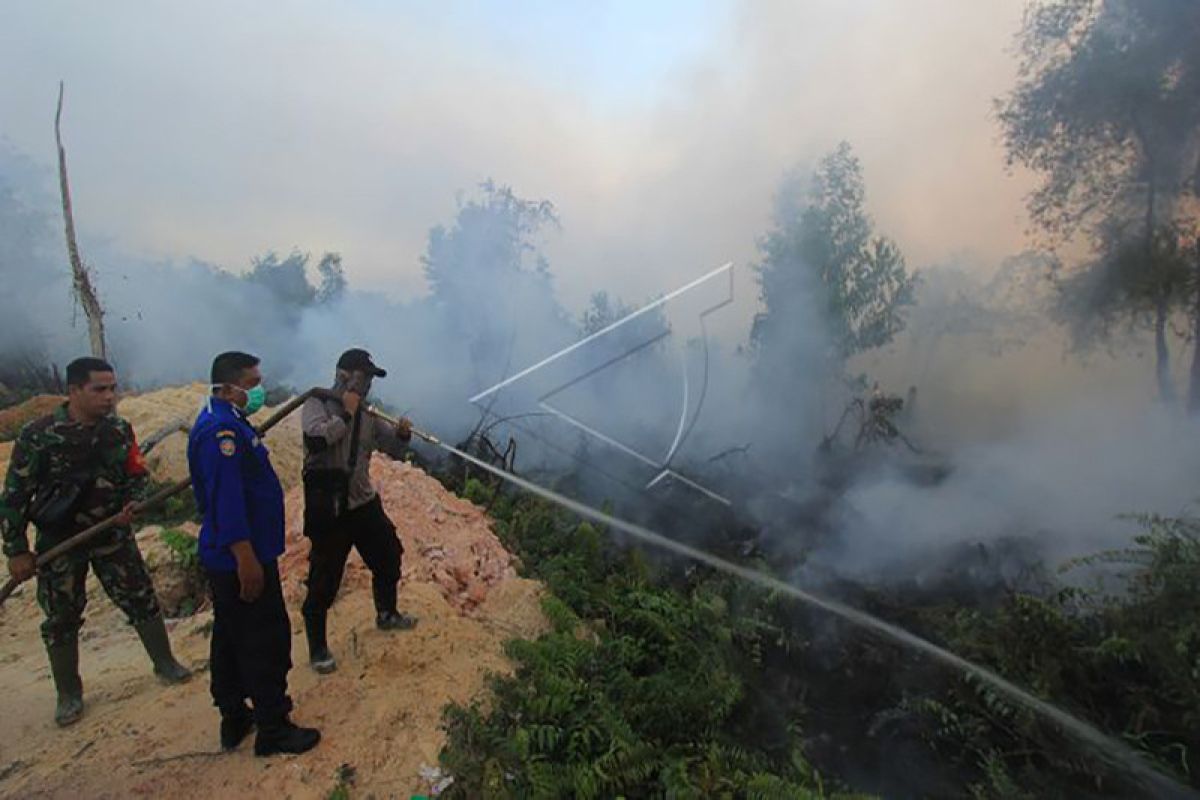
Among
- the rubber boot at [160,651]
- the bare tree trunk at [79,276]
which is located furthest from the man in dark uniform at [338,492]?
the bare tree trunk at [79,276]

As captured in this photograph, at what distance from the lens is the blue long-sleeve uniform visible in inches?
122

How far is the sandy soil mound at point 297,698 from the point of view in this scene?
3.32 m

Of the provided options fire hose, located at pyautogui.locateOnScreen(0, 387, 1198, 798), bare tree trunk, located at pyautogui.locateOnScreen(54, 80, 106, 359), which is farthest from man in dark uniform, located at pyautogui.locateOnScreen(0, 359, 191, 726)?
bare tree trunk, located at pyautogui.locateOnScreen(54, 80, 106, 359)

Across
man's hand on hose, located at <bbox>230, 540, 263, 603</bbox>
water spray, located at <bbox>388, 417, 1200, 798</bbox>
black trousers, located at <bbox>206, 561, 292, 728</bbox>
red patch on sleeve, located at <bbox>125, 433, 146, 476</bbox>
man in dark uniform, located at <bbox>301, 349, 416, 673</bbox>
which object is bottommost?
black trousers, located at <bbox>206, 561, 292, 728</bbox>

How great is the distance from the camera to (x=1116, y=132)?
12289 millimetres

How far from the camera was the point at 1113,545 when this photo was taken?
821 cm

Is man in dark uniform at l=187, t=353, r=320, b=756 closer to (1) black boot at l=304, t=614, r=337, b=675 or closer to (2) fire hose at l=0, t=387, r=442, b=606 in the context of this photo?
(2) fire hose at l=0, t=387, r=442, b=606

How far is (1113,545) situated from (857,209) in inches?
445

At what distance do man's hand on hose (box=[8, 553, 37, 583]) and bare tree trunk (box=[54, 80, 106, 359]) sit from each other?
8008mm

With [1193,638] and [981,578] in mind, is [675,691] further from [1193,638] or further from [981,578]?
[981,578]

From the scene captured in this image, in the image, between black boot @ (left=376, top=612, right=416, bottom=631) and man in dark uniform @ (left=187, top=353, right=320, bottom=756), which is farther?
black boot @ (left=376, top=612, right=416, bottom=631)

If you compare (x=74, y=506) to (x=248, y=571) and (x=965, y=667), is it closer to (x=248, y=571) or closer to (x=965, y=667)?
(x=248, y=571)

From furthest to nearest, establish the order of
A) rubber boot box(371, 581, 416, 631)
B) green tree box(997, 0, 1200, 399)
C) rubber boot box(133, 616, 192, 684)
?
green tree box(997, 0, 1200, 399) < rubber boot box(371, 581, 416, 631) < rubber boot box(133, 616, 192, 684)

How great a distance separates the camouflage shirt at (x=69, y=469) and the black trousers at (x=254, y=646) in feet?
4.56
